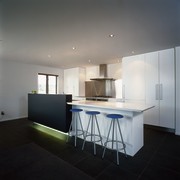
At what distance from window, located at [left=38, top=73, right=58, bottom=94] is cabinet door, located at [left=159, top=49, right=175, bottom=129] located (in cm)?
552

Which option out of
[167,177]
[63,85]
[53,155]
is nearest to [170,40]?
[167,177]

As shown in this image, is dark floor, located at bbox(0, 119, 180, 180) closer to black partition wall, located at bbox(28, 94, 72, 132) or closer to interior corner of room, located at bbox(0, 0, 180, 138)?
black partition wall, located at bbox(28, 94, 72, 132)

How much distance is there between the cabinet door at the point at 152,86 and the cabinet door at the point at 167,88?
0.12 metres

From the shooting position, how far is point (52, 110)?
3623 mm

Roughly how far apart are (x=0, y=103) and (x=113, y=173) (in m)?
5.14

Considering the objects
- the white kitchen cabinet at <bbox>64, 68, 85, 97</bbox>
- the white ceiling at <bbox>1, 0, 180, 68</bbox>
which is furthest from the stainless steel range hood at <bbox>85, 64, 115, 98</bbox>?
the white ceiling at <bbox>1, 0, 180, 68</bbox>

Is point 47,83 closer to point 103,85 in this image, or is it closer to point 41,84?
point 41,84

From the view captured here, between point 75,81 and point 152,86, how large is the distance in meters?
4.05

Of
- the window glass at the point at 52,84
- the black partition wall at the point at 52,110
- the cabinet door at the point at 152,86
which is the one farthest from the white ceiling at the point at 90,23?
the window glass at the point at 52,84

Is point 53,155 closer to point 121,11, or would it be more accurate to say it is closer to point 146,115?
point 121,11

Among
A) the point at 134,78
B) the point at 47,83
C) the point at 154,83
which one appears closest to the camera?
the point at 154,83

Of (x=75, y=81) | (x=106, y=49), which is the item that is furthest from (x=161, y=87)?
(x=75, y=81)

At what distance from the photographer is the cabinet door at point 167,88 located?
369 cm

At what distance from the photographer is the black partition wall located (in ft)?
10.8
